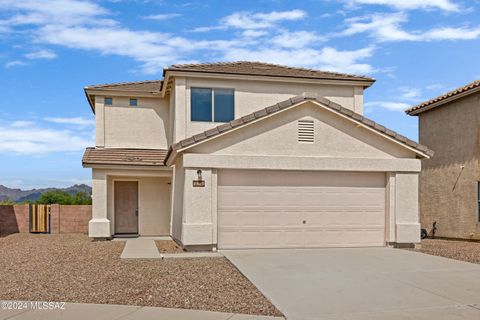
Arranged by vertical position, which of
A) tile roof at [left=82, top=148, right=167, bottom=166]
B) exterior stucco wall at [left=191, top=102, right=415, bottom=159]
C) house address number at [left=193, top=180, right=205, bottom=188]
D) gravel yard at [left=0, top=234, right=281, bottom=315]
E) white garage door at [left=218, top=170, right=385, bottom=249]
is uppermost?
exterior stucco wall at [left=191, top=102, right=415, bottom=159]

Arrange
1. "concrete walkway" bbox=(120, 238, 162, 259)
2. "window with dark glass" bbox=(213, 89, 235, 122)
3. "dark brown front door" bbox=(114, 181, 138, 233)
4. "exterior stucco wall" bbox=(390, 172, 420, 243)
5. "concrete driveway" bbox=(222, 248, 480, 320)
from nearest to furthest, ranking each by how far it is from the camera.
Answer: "concrete driveway" bbox=(222, 248, 480, 320)
"concrete walkway" bbox=(120, 238, 162, 259)
"exterior stucco wall" bbox=(390, 172, 420, 243)
"window with dark glass" bbox=(213, 89, 235, 122)
"dark brown front door" bbox=(114, 181, 138, 233)

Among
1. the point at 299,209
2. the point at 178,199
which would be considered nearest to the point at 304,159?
the point at 299,209

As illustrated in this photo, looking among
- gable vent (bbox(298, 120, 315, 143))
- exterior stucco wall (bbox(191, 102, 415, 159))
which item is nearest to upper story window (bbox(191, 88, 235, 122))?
exterior stucco wall (bbox(191, 102, 415, 159))

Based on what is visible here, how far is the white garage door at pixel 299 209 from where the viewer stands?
1465 centimetres

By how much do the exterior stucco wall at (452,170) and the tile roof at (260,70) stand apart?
3776mm

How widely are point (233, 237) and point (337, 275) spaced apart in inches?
189

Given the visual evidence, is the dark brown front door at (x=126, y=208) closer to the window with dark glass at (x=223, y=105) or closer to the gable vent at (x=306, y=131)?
the window with dark glass at (x=223, y=105)

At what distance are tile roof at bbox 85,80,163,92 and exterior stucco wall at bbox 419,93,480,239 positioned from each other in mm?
12119

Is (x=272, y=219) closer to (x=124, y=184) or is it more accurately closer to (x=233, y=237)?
(x=233, y=237)

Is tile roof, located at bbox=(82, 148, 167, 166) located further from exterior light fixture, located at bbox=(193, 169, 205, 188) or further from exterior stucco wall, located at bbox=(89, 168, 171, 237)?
exterior light fixture, located at bbox=(193, 169, 205, 188)

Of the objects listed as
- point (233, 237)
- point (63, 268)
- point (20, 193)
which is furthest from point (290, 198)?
point (20, 193)

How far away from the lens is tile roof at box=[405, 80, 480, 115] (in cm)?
1830

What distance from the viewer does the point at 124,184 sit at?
811 inches

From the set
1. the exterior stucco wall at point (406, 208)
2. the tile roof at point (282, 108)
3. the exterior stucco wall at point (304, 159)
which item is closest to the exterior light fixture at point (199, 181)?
the exterior stucco wall at point (304, 159)
